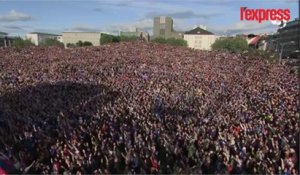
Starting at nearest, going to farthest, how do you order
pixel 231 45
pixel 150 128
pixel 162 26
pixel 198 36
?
pixel 150 128 → pixel 231 45 → pixel 162 26 → pixel 198 36

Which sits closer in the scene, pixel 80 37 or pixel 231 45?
pixel 231 45

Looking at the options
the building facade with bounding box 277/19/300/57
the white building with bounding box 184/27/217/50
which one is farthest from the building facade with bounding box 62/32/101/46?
the building facade with bounding box 277/19/300/57

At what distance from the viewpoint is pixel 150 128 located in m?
4.91

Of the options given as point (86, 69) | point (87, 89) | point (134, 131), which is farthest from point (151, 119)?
point (86, 69)

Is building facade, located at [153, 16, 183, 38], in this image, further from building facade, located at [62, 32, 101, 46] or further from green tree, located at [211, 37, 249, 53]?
building facade, located at [62, 32, 101, 46]

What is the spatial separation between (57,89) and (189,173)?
16.0 ft

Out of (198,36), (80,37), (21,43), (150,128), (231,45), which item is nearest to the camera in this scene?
(150,128)

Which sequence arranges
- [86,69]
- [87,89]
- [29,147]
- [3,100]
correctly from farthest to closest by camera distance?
[86,69] → [87,89] → [3,100] → [29,147]

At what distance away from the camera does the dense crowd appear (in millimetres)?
4059

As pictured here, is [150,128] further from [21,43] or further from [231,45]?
[21,43]

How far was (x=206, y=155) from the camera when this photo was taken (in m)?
4.12

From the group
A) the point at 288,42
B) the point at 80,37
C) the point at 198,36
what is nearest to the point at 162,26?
the point at 288,42

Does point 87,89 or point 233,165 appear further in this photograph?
point 87,89

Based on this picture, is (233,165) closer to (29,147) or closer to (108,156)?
(108,156)
